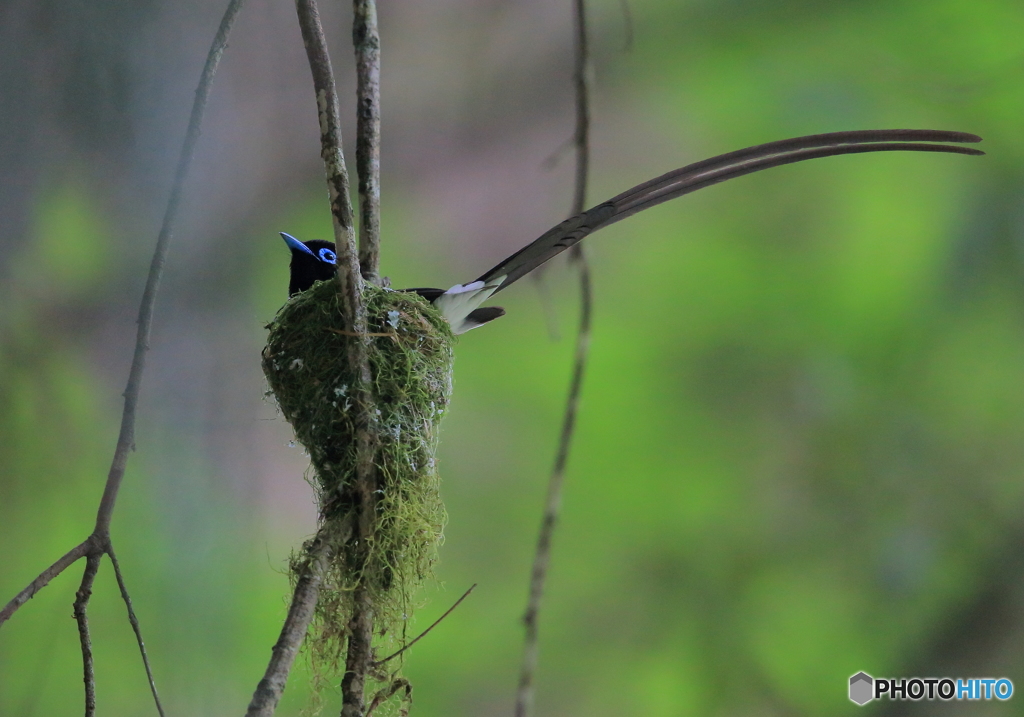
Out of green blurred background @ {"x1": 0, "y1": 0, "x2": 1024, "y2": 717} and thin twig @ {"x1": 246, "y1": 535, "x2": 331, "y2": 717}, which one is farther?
green blurred background @ {"x1": 0, "y1": 0, "x2": 1024, "y2": 717}

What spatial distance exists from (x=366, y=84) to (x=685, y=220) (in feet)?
8.65

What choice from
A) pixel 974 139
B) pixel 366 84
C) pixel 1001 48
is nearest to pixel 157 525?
pixel 366 84

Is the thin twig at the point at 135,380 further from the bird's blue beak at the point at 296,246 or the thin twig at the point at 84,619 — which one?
the bird's blue beak at the point at 296,246

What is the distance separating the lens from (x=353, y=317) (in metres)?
1.54

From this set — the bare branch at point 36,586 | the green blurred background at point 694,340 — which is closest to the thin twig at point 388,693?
the bare branch at point 36,586

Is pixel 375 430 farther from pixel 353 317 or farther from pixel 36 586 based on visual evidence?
pixel 36 586

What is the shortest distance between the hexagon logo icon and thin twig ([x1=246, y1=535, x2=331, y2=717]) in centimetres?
293

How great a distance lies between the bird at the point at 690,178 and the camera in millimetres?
1576

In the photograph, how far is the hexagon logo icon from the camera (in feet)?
11.7

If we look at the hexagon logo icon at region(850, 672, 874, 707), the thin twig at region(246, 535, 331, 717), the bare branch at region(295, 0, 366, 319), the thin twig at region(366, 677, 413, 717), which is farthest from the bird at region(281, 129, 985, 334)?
the hexagon logo icon at region(850, 672, 874, 707)

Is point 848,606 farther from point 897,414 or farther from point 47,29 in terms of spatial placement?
point 47,29

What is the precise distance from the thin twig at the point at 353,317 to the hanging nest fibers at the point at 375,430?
18 millimetres

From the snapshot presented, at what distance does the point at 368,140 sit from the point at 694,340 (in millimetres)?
2519

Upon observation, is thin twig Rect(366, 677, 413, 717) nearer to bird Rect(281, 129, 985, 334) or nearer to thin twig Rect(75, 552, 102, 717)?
thin twig Rect(75, 552, 102, 717)
